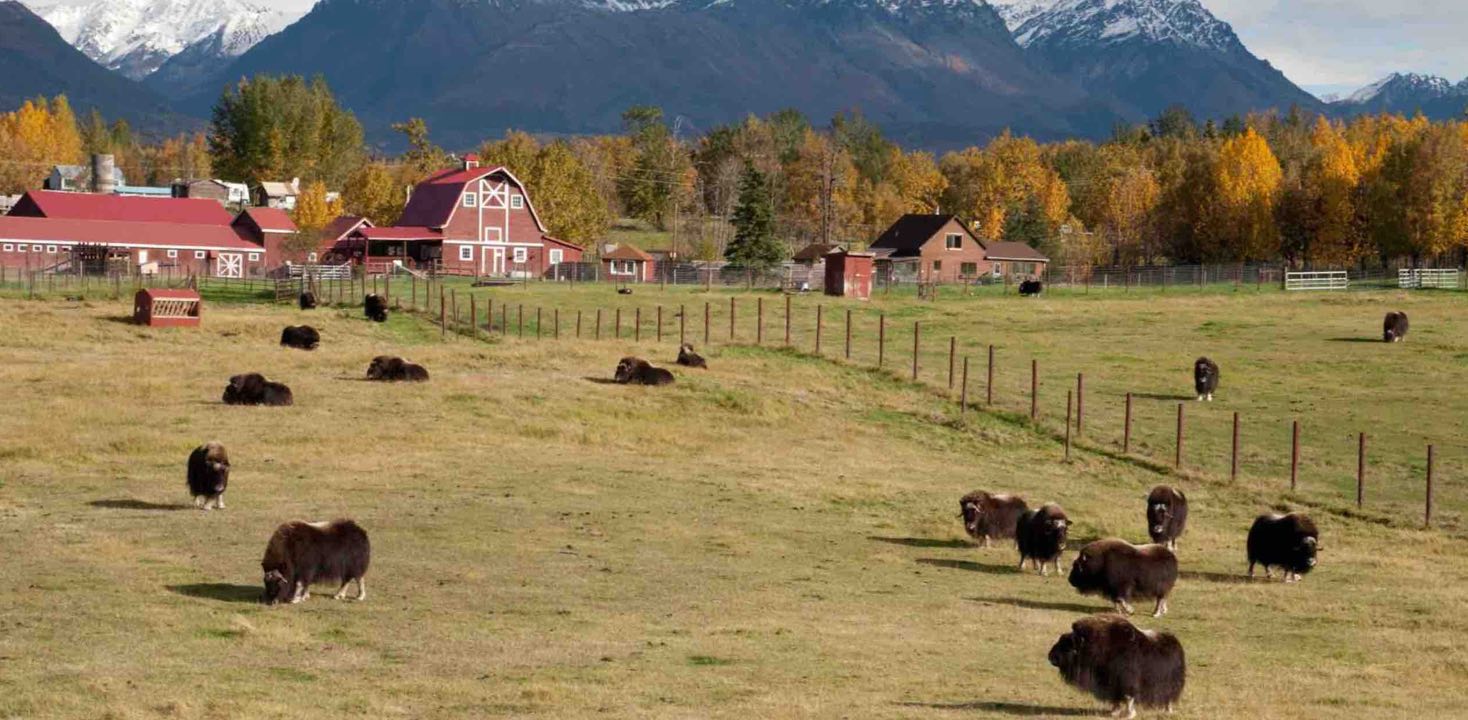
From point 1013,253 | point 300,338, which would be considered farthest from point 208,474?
point 1013,253

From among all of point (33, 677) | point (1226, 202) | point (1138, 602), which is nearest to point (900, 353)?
point (1138, 602)

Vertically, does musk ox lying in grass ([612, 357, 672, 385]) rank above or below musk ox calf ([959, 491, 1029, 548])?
above

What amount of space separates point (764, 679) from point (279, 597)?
6.94m

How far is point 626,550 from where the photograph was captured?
1099 inches

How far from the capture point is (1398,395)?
5725 cm

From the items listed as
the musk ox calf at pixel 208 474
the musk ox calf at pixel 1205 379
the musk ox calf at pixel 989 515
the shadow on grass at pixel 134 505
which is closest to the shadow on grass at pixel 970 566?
the musk ox calf at pixel 989 515

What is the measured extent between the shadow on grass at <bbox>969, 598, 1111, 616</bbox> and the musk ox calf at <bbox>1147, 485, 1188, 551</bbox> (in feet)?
16.6

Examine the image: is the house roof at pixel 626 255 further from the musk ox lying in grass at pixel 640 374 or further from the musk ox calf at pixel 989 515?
Answer: the musk ox calf at pixel 989 515

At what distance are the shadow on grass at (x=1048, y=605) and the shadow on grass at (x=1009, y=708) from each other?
263 inches

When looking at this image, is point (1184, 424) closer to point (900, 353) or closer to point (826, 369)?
point (826, 369)

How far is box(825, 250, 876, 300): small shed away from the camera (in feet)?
309

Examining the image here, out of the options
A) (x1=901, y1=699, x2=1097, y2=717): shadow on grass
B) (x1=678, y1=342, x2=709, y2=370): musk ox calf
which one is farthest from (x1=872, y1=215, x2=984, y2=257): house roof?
(x1=901, y1=699, x2=1097, y2=717): shadow on grass

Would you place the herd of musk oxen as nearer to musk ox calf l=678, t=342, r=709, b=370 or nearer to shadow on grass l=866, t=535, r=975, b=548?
shadow on grass l=866, t=535, r=975, b=548

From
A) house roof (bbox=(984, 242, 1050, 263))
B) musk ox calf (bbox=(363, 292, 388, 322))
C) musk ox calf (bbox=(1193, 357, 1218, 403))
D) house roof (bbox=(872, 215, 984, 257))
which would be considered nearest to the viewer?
musk ox calf (bbox=(1193, 357, 1218, 403))
